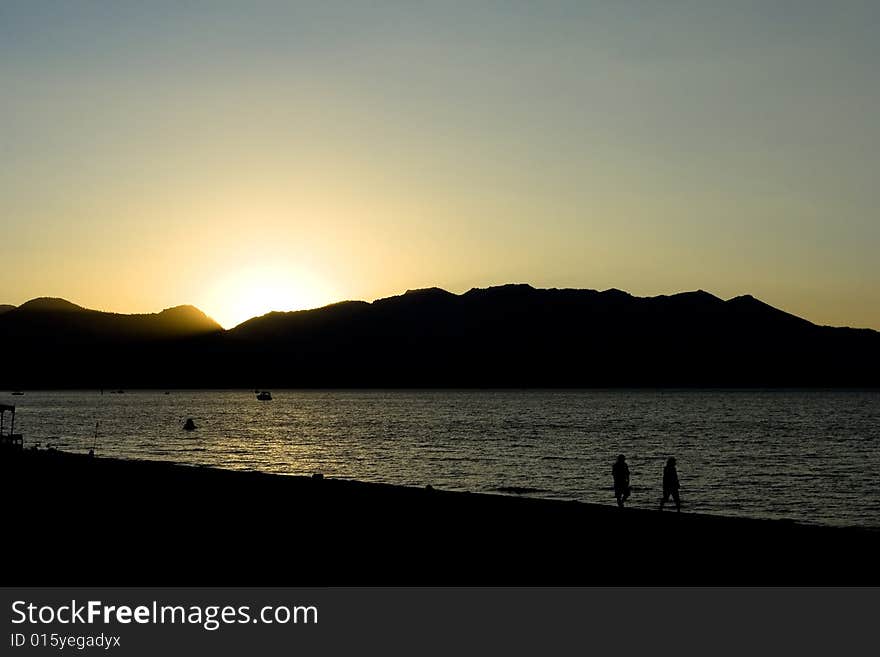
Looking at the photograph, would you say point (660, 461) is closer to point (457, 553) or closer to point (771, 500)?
point (771, 500)

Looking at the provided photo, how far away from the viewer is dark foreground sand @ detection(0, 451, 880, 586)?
1867 cm

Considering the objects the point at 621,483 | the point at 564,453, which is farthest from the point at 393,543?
the point at 564,453

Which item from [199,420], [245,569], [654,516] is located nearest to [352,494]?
[654,516]

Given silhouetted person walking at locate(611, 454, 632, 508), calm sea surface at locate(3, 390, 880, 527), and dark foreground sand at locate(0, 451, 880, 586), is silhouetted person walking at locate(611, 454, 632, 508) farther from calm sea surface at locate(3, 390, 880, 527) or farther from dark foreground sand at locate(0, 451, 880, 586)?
calm sea surface at locate(3, 390, 880, 527)

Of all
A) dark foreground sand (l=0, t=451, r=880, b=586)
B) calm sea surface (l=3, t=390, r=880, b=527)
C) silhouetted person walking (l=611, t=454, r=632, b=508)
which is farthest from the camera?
calm sea surface (l=3, t=390, r=880, b=527)

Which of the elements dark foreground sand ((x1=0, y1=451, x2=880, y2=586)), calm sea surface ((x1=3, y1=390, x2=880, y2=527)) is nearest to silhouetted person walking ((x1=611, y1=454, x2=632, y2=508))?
dark foreground sand ((x1=0, y1=451, x2=880, y2=586))

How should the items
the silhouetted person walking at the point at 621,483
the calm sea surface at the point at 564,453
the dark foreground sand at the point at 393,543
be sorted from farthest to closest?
the calm sea surface at the point at 564,453, the silhouetted person walking at the point at 621,483, the dark foreground sand at the point at 393,543

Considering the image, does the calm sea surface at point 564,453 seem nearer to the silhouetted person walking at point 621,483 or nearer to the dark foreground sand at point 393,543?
the silhouetted person walking at point 621,483

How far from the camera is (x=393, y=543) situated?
22.5m

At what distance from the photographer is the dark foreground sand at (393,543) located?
735 inches

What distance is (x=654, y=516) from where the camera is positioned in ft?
89.7

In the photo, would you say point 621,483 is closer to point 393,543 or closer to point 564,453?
point 393,543

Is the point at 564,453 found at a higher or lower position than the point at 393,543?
lower

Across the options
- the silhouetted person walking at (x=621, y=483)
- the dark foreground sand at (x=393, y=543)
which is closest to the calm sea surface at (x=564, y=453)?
the silhouetted person walking at (x=621, y=483)
